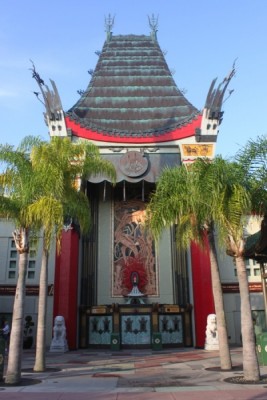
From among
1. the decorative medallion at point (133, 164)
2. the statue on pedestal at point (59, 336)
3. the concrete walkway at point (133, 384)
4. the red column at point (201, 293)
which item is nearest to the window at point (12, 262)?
the statue on pedestal at point (59, 336)

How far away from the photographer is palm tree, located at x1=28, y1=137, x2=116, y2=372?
44.6ft

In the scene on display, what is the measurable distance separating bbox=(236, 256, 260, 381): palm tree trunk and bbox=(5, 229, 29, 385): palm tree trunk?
23.0ft

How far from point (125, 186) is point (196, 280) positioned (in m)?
8.64

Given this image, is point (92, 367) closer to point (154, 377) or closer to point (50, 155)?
point (154, 377)

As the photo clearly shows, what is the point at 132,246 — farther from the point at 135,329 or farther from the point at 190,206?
the point at 190,206

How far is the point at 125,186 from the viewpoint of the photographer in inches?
1194

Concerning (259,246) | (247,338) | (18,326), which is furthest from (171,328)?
(18,326)

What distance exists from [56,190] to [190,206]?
5043 mm

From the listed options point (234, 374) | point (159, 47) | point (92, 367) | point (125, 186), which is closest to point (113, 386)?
point (234, 374)

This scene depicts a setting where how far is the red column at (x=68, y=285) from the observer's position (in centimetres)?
2645

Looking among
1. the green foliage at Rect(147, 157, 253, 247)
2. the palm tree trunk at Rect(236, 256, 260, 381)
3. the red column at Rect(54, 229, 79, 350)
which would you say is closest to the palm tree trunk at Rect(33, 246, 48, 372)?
the green foliage at Rect(147, 157, 253, 247)

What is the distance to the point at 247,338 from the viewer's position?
40.6ft

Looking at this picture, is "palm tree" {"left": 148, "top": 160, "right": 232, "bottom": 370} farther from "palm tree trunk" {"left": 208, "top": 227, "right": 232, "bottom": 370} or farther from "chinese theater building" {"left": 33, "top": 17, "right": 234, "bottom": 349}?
"chinese theater building" {"left": 33, "top": 17, "right": 234, "bottom": 349}

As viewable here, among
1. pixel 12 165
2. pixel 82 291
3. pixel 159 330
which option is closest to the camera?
pixel 12 165
